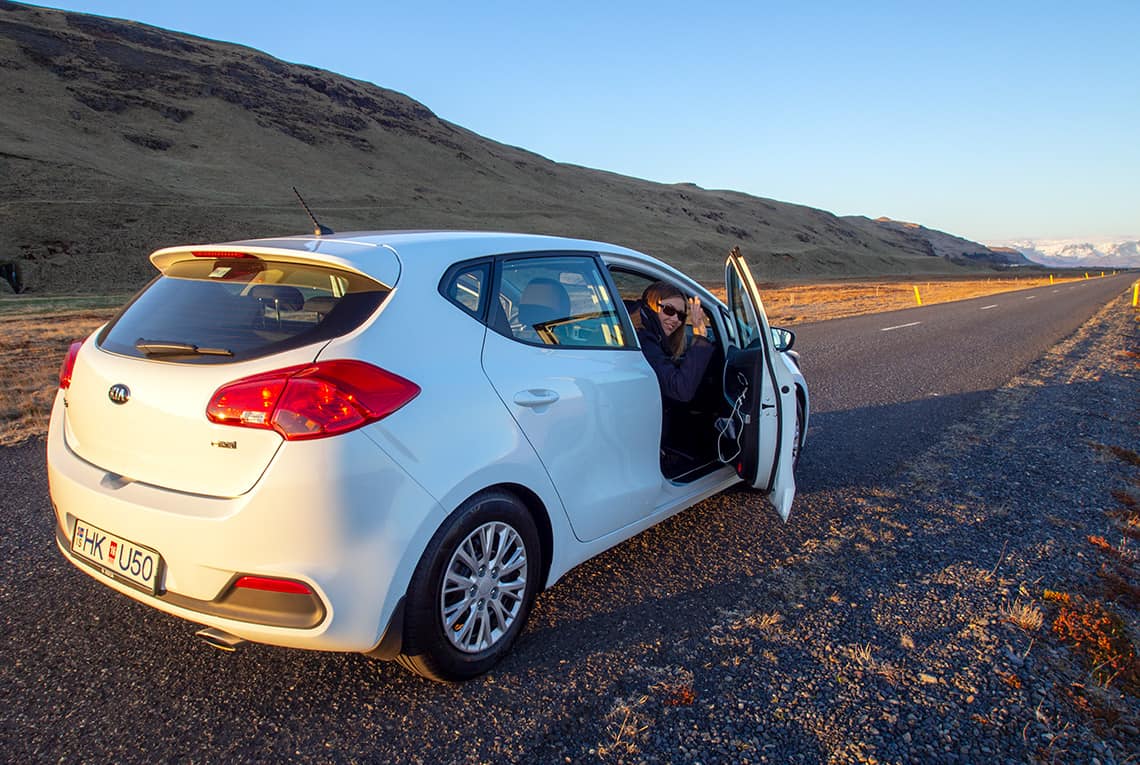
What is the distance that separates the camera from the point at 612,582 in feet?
11.8

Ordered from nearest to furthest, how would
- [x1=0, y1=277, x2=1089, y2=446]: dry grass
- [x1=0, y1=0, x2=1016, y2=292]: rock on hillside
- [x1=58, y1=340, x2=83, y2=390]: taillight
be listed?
[x1=58, y1=340, x2=83, y2=390]: taillight
[x1=0, y1=277, x2=1089, y2=446]: dry grass
[x1=0, y1=0, x2=1016, y2=292]: rock on hillside

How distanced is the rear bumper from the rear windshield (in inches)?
17.8

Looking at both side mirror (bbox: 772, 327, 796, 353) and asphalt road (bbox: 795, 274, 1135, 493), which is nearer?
side mirror (bbox: 772, 327, 796, 353)

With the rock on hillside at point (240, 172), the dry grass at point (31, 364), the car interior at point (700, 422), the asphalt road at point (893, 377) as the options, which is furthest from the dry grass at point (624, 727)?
the rock on hillside at point (240, 172)

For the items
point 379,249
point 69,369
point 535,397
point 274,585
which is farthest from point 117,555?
point 535,397

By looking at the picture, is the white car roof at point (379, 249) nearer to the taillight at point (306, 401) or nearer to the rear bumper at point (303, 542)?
the taillight at point (306, 401)

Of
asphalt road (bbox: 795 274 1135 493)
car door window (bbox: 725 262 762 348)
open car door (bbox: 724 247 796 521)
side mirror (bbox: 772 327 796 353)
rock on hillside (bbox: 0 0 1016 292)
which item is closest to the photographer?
open car door (bbox: 724 247 796 521)

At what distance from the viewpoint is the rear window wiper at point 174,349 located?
8.16 feet

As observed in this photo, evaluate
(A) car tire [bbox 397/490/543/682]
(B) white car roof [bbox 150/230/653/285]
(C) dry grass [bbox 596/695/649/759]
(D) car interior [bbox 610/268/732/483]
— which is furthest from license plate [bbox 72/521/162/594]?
(D) car interior [bbox 610/268/732/483]

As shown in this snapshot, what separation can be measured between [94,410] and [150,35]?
121m

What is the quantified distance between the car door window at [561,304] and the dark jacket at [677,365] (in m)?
0.38

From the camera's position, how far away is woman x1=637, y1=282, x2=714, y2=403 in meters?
3.97

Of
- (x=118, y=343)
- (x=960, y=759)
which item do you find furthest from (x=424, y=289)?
(x=960, y=759)

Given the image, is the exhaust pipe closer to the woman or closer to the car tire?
the car tire
